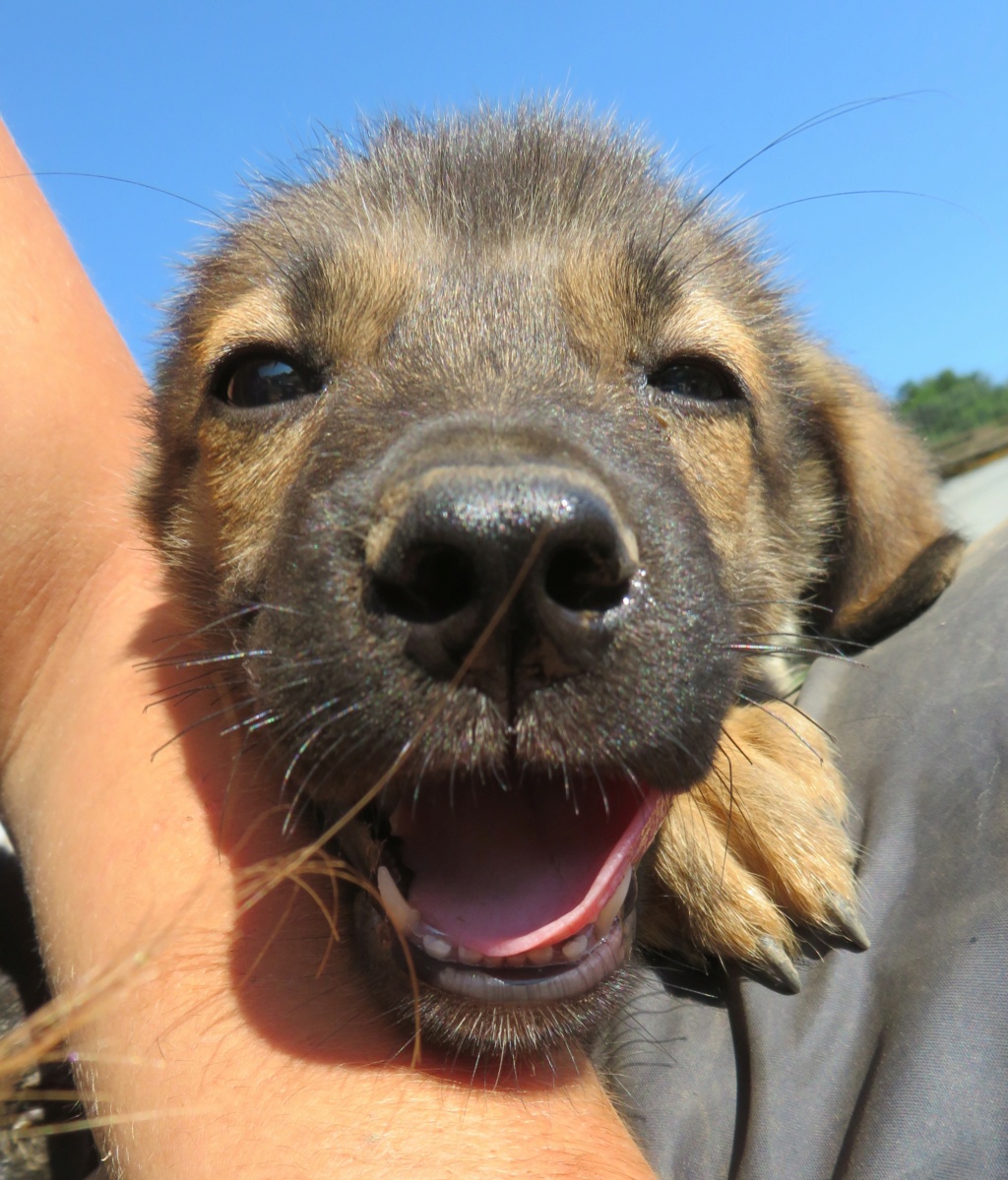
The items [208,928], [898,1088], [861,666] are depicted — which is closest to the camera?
[898,1088]

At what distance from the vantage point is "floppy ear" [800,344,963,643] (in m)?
2.97

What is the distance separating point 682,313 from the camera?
2504mm

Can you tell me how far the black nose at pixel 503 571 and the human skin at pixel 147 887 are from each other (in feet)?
1.80

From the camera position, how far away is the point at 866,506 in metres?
3.12

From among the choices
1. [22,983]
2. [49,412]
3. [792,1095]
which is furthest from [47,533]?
[792,1095]

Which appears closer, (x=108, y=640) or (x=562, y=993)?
(x=562, y=993)

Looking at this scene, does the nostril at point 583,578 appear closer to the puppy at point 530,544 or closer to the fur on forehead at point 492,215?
the puppy at point 530,544

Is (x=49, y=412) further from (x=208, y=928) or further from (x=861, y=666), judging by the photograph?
Answer: (x=861, y=666)

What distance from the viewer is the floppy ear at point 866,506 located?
2971mm

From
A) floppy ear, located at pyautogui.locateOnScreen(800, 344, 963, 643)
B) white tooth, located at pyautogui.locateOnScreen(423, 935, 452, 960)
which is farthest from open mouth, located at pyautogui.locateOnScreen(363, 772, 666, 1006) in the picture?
floppy ear, located at pyautogui.locateOnScreen(800, 344, 963, 643)

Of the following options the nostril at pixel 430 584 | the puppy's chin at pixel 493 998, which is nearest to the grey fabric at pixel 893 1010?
the puppy's chin at pixel 493 998

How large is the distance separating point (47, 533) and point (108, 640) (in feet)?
1.12

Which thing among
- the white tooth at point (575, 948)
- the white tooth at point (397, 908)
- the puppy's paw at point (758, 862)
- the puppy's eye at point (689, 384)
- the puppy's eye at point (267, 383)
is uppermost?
the puppy's eye at point (689, 384)

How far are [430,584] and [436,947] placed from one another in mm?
621
